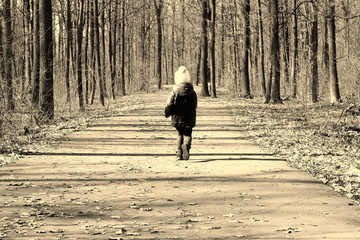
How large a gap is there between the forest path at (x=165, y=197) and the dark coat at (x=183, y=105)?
820 millimetres

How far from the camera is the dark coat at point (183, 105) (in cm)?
1162

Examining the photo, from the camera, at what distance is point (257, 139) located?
51.1ft

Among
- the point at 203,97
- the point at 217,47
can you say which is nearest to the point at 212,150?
the point at 203,97

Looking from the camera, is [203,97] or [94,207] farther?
[203,97]

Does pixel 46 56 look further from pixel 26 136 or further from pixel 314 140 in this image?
pixel 314 140

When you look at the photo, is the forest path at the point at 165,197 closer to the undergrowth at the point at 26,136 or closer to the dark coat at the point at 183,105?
the undergrowth at the point at 26,136

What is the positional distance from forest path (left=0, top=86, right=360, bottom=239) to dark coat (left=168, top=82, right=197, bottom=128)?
0.82 metres

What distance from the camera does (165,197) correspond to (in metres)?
8.05

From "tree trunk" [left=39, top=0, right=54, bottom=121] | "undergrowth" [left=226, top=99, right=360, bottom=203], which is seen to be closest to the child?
"undergrowth" [left=226, top=99, right=360, bottom=203]

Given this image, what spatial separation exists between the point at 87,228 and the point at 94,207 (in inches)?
44.7

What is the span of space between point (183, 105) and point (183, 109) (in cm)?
8

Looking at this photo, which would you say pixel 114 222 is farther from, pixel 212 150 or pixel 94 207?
pixel 212 150

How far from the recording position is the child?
11.6 meters

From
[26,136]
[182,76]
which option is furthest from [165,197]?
[26,136]
